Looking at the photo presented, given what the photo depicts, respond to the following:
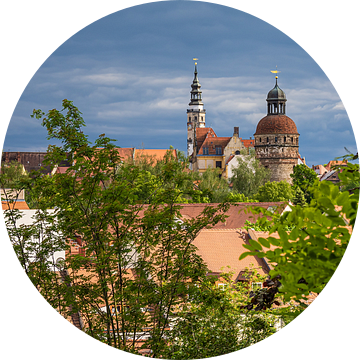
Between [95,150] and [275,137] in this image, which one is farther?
[275,137]

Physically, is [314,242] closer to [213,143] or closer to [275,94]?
[275,94]

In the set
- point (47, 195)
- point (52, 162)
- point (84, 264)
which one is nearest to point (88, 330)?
point (84, 264)

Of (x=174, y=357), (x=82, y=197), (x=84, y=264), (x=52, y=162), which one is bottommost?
(x=174, y=357)

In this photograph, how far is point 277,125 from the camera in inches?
2026

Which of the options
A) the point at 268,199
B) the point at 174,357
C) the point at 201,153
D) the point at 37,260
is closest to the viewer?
the point at 174,357

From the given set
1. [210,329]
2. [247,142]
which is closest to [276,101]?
[247,142]

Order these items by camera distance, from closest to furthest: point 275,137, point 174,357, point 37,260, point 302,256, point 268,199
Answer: point 302,256
point 174,357
point 37,260
point 268,199
point 275,137

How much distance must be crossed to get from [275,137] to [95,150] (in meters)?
47.2

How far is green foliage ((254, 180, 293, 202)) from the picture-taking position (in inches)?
1674

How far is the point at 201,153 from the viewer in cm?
7350

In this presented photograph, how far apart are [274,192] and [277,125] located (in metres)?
11.4

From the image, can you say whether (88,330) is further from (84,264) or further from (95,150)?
(95,150)

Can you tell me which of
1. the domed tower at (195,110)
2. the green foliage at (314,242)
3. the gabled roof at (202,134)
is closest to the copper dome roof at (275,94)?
the gabled roof at (202,134)

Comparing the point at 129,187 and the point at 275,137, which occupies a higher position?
the point at 275,137
